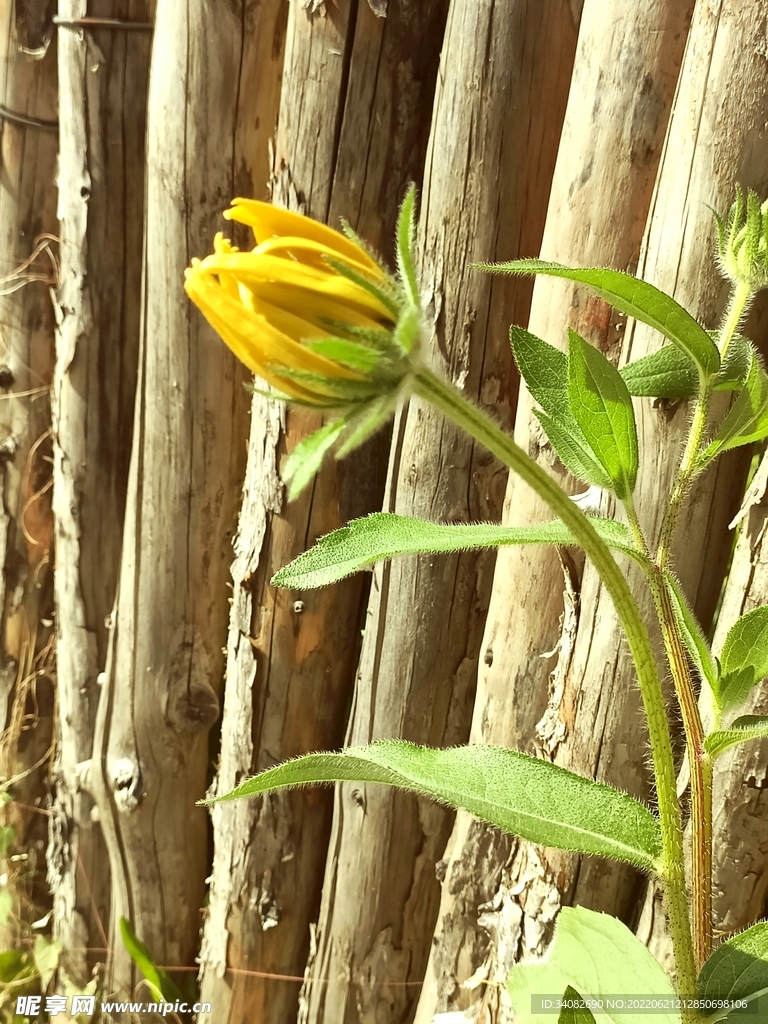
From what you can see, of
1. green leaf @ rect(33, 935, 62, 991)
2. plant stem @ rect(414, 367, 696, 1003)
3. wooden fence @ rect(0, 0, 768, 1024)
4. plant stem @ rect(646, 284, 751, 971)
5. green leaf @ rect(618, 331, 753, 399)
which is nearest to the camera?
plant stem @ rect(414, 367, 696, 1003)

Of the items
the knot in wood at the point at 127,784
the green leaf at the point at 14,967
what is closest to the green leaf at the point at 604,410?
the knot in wood at the point at 127,784

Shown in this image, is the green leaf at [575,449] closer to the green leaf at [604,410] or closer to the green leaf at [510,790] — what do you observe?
the green leaf at [604,410]

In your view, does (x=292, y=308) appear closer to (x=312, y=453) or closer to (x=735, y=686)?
(x=312, y=453)

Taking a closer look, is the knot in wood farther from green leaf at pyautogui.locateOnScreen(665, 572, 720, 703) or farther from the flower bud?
the flower bud

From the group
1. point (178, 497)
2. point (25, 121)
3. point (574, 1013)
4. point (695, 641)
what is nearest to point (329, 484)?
point (178, 497)

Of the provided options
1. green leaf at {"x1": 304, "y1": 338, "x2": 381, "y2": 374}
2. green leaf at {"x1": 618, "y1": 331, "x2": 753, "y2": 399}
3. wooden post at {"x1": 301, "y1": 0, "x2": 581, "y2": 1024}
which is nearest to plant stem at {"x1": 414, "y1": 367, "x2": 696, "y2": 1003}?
green leaf at {"x1": 304, "y1": 338, "x2": 381, "y2": 374}

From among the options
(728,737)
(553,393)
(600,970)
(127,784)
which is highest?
(553,393)
